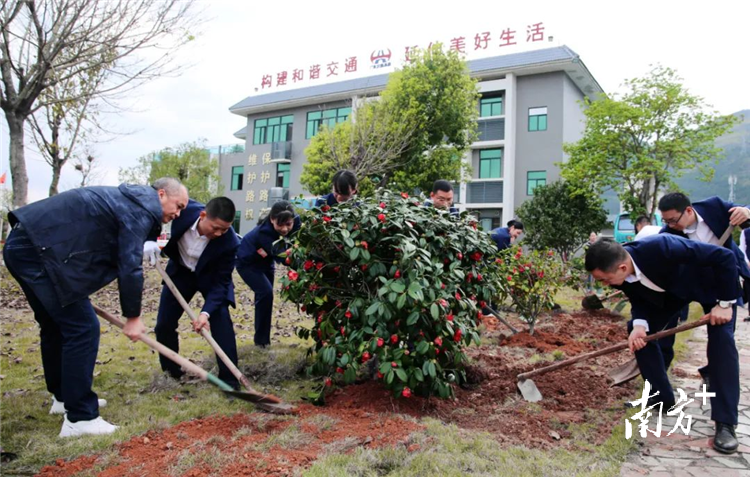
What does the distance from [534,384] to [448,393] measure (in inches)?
37.3

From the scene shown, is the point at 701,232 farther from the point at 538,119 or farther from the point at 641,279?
the point at 538,119

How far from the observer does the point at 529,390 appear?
4.03 m

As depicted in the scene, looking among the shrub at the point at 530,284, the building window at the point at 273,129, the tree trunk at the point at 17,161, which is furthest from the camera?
the building window at the point at 273,129

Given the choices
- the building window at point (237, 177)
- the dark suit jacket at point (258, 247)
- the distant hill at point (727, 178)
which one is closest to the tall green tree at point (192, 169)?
the building window at point (237, 177)

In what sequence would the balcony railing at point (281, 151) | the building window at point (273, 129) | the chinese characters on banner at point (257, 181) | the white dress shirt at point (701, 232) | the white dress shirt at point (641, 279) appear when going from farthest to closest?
1. the chinese characters on banner at point (257, 181)
2. the building window at point (273, 129)
3. the balcony railing at point (281, 151)
4. the white dress shirt at point (701, 232)
5. the white dress shirt at point (641, 279)

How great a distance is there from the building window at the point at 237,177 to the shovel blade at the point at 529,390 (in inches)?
1276

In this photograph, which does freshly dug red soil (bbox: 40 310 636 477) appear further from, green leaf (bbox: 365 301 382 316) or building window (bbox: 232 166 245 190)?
building window (bbox: 232 166 245 190)

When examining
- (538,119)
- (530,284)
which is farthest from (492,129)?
(530,284)

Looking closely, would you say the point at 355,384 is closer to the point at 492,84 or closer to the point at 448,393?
the point at 448,393

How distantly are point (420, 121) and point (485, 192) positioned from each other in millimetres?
8696

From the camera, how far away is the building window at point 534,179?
2420 cm

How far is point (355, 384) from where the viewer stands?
158 inches

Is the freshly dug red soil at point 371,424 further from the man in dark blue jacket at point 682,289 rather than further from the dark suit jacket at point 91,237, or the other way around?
the dark suit jacket at point 91,237

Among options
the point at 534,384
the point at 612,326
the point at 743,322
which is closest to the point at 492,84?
the point at 743,322
